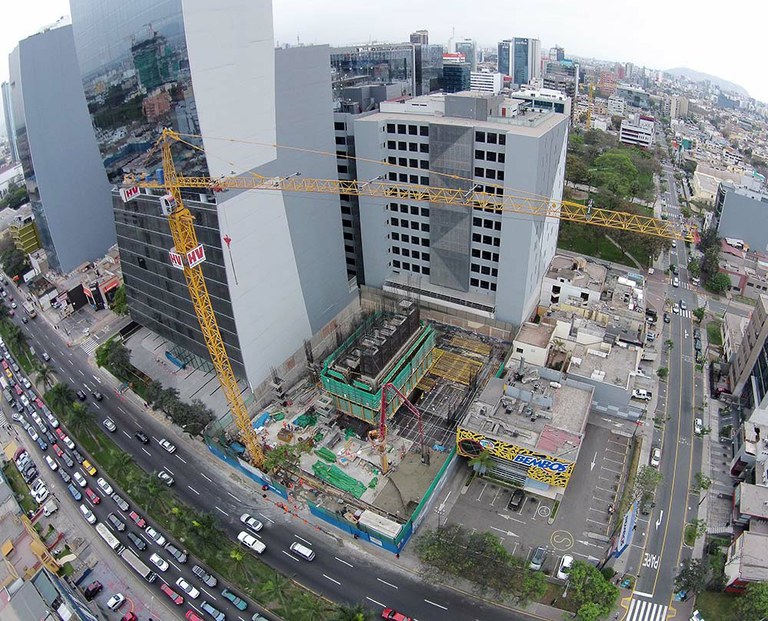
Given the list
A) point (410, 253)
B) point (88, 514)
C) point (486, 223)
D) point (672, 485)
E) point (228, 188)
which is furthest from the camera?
point (410, 253)

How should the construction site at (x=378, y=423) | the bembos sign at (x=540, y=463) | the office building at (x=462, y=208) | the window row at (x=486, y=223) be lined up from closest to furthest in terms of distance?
the bembos sign at (x=540, y=463), the construction site at (x=378, y=423), the office building at (x=462, y=208), the window row at (x=486, y=223)

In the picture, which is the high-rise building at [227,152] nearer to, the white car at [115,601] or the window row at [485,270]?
the window row at [485,270]

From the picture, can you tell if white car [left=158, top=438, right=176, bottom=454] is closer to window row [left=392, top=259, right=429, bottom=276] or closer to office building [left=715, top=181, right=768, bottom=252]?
window row [left=392, top=259, right=429, bottom=276]

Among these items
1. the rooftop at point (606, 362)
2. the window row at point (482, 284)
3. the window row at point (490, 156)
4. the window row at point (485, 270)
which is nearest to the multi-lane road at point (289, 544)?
the rooftop at point (606, 362)

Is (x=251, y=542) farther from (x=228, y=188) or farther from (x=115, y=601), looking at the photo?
(x=228, y=188)

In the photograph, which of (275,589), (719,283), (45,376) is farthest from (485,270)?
(45,376)
